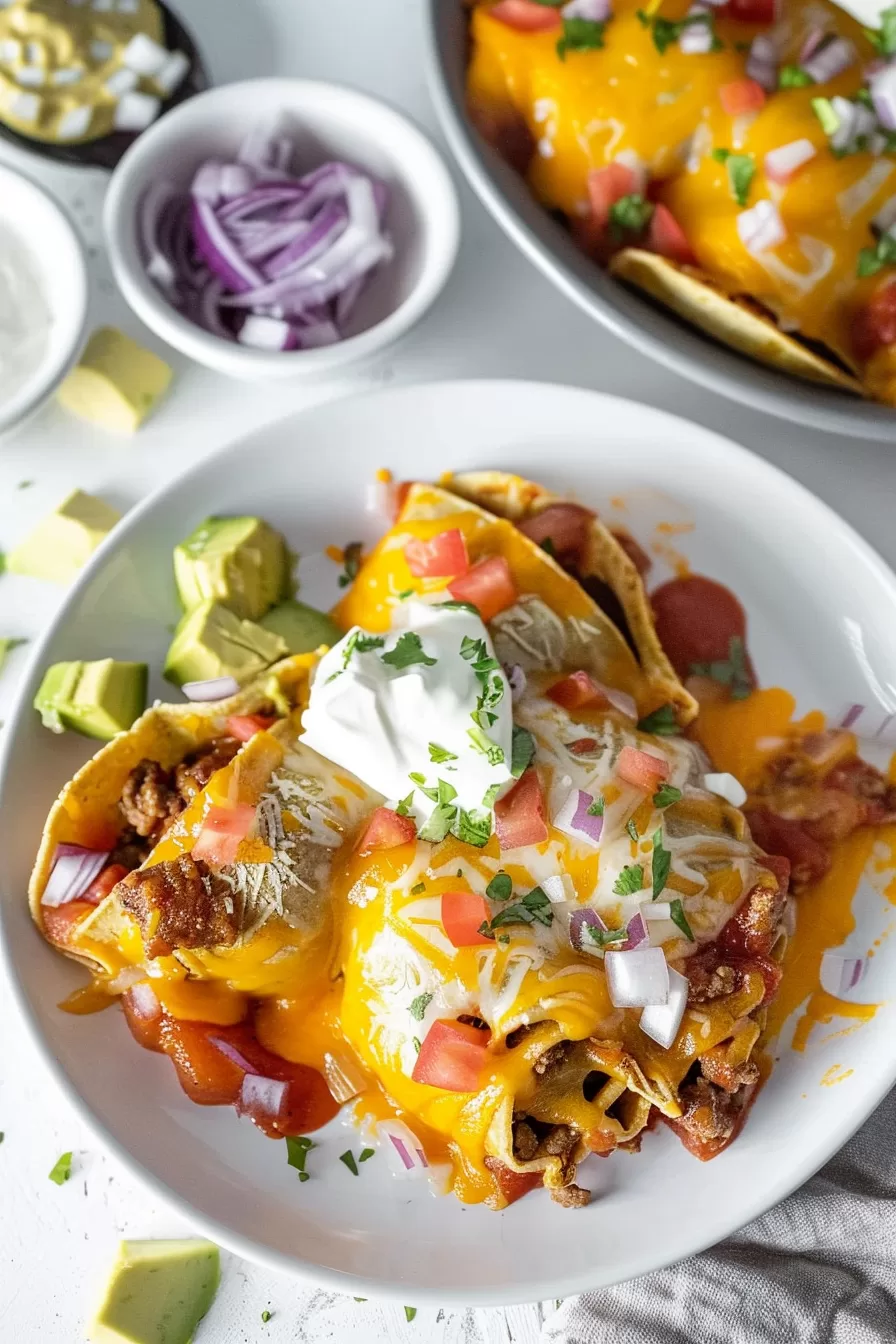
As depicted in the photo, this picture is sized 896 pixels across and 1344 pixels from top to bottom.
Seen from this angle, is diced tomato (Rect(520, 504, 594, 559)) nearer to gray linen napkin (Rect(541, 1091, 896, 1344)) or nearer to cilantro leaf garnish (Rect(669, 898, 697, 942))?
cilantro leaf garnish (Rect(669, 898, 697, 942))

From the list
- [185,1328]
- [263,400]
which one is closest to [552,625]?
[263,400]

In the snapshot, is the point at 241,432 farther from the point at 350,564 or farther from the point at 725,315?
the point at 725,315

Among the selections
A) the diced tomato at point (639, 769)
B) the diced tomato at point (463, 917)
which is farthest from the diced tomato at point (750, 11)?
the diced tomato at point (463, 917)

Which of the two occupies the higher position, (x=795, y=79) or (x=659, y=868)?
(x=795, y=79)

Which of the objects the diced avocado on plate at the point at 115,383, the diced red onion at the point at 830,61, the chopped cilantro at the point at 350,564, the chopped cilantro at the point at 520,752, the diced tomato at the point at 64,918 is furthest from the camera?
the diced avocado on plate at the point at 115,383

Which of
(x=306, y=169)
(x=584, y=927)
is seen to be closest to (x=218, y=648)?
(x=584, y=927)

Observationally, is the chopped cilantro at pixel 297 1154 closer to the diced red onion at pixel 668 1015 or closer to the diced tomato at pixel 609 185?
the diced red onion at pixel 668 1015
